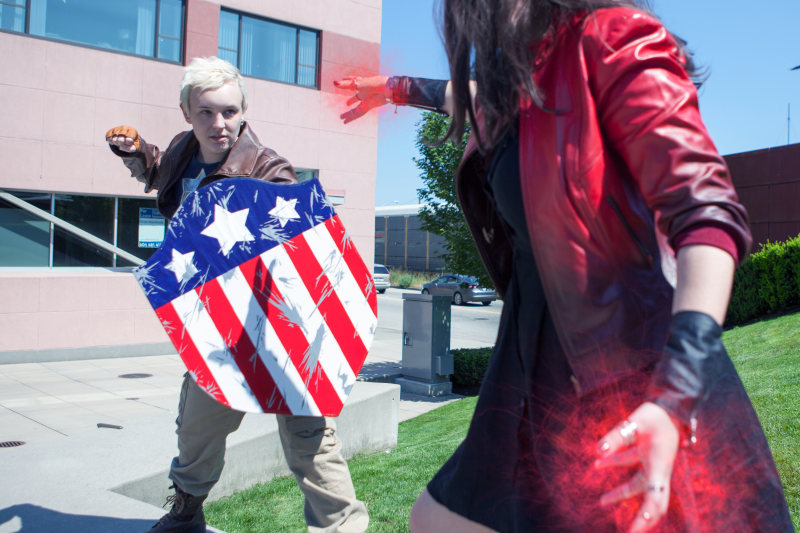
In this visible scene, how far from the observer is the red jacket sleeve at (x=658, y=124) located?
3.08 ft

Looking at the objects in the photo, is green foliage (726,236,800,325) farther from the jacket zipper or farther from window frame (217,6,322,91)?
the jacket zipper

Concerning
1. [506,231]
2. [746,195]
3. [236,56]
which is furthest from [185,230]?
[746,195]

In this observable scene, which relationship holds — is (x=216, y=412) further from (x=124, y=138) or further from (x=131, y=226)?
(x=131, y=226)

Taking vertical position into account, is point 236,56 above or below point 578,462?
above

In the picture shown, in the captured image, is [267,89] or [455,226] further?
[267,89]

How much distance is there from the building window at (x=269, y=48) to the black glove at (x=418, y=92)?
1062 centimetres

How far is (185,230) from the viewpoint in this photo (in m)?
2.36

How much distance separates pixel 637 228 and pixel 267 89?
463 inches

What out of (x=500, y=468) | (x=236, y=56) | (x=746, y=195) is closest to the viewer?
(x=500, y=468)

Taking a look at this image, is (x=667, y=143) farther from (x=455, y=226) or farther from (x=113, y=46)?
(x=113, y=46)

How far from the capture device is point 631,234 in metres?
1.08

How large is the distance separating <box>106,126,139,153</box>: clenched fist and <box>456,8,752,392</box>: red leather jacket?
2007 millimetres

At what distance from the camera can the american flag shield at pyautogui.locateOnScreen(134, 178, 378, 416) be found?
228 cm

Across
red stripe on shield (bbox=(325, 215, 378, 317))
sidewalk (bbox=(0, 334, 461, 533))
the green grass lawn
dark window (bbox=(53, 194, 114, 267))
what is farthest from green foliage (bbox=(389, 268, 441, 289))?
red stripe on shield (bbox=(325, 215, 378, 317))
